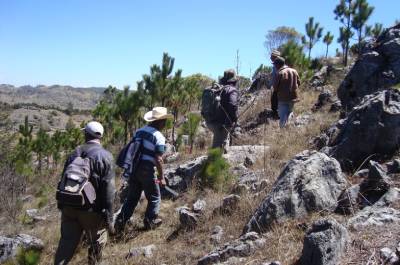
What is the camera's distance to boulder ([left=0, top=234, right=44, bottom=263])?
18.6ft

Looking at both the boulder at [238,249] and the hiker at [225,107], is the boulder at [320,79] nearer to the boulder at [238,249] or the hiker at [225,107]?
the hiker at [225,107]

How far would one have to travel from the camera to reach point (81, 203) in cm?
448

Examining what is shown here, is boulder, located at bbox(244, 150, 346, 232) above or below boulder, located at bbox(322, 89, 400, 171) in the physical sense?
below

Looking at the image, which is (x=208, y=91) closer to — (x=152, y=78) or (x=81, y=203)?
(x=81, y=203)

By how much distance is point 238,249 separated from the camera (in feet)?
13.7

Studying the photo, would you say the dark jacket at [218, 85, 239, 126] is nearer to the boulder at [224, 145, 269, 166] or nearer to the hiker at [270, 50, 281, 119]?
the boulder at [224, 145, 269, 166]

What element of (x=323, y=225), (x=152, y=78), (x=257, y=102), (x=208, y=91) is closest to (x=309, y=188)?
(x=323, y=225)

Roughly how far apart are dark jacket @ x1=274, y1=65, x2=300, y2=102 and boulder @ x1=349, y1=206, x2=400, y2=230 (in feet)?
15.6

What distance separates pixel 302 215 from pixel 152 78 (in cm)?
1157

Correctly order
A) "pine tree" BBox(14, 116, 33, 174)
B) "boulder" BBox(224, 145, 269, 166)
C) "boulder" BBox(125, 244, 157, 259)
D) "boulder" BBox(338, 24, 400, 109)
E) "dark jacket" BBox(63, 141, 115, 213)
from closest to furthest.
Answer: "dark jacket" BBox(63, 141, 115, 213) < "boulder" BBox(125, 244, 157, 259) < "boulder" BBox(224, 145, 269, 166) < "boulder" BBox(338, 24, 400, 109) < "pine tree" BBox(14, 116, 33, 174)

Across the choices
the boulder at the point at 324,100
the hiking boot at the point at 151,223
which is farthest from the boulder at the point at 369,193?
the boulder at the point at 324,100

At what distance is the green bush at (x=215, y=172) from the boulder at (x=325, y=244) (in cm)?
310

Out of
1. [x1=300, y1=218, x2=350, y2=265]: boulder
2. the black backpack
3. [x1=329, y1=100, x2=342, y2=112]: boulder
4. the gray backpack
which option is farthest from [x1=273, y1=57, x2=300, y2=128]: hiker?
[x1=300, y1=218, x2=350, y2=265]: boulder

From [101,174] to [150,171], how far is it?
114 centimetres
